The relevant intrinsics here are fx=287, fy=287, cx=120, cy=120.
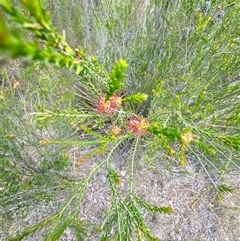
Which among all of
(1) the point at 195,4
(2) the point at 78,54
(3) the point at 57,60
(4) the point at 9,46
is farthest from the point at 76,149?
(4) the point at 9,46

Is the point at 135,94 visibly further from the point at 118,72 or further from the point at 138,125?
the point at 118,72

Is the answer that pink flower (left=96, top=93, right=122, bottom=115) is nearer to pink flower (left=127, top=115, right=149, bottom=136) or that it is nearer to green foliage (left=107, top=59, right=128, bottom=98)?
pink flower (left=127, top=115, right=149, bottom=136)

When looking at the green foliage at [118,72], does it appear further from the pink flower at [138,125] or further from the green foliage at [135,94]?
the green foliage at [135,94]

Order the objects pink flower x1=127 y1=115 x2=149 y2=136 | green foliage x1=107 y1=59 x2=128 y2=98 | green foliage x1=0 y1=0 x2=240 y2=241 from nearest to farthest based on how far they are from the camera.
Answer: green foliage x1=107 y1=59 x2=128 y2=98, pink flower x1=127 y1=115 x2=149 y2=136, green foliage x1=0 y1=0 x2=240 y2=241

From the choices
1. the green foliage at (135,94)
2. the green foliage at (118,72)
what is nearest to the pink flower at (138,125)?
the green foliage at (135,94)

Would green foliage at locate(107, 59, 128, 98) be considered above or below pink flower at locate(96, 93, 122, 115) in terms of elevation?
above

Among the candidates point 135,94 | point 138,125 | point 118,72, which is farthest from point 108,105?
point 118,72

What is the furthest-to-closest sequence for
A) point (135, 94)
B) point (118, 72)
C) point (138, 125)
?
point (135, 94)
point (138, 125)
point (118, 72)

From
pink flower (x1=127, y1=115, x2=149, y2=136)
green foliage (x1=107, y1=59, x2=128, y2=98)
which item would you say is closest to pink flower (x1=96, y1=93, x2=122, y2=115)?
pink flower (x1=127, y1=115, x2=149, y2=136)

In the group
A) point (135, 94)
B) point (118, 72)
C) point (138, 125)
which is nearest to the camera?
point (118, 72)

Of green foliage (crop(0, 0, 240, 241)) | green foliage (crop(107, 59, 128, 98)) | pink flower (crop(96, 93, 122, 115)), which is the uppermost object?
green foliage (crop(107, 59, 128, 98))

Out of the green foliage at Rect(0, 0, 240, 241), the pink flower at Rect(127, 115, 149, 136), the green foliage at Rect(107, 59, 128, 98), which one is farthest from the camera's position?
the green foliage at Rect(0, 0, 240, 241)
